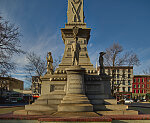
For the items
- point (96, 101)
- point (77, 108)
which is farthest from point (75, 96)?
point (96, 101)

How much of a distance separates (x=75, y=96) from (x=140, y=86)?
70.7 meters

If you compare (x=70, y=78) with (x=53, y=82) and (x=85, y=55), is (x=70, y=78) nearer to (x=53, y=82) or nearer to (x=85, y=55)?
(x=53, y=82)

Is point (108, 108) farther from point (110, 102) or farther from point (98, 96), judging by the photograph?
point (98, 96)

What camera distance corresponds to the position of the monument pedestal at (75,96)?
37.5ft

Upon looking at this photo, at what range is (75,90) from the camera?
1281cm

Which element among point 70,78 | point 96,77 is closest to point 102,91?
point 96,77

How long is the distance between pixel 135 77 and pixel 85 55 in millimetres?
65593

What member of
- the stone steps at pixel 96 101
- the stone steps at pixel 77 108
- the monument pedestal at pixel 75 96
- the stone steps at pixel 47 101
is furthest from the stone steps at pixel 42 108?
the stone steps at pixel 96 101

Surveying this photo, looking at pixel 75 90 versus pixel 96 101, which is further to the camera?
pixel 96 101

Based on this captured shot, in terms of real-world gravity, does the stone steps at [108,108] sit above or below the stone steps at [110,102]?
below

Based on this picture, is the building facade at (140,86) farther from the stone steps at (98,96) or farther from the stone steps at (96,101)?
the stone steps at (96,101)

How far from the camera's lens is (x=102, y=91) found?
14.9m

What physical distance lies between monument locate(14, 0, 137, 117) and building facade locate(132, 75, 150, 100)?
64.2 metres

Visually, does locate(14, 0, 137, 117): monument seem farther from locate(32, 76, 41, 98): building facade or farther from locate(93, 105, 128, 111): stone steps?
locate(32, 76, 41, 98): building facade
